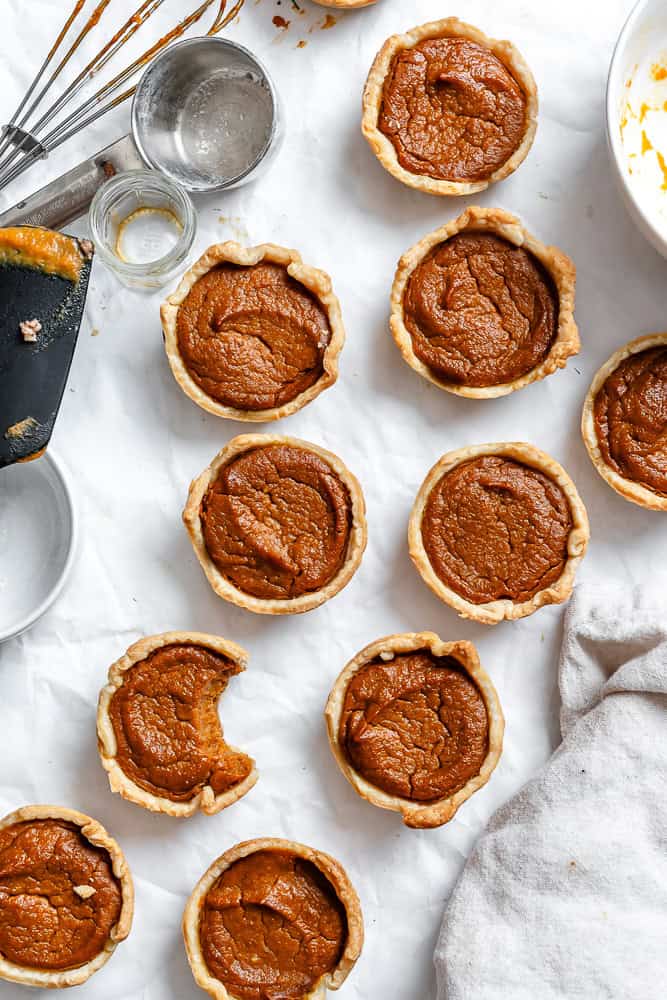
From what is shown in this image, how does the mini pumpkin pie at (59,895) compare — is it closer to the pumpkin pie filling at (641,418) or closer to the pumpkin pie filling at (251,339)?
the pumpkin pie filling at (251,339)

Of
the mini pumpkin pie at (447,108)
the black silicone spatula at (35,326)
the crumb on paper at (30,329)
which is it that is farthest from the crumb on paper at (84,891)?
the mini pumpkin pie at (447,108)

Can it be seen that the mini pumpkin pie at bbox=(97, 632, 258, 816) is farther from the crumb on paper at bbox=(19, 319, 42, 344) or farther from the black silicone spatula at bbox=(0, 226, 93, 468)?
the crumb on paper at bbox=(19, 319, 42, 344)

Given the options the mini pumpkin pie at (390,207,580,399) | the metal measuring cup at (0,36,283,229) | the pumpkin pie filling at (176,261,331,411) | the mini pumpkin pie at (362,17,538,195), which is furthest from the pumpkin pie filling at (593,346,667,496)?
the metal measuring cup at (0,36,283,229)

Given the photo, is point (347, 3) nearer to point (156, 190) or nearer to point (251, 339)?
point (156, 190)

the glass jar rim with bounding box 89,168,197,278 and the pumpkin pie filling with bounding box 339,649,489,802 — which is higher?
the glass jar rim with bounding box 89,168,197,278

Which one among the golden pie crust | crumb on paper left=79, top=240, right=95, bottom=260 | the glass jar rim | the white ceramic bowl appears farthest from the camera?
the golden pie crust

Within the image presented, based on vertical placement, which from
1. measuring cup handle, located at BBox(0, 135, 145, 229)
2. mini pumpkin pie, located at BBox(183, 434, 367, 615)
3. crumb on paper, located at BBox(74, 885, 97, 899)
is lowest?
crumb on paper, located at BBox(74, 885, 97, 899)
